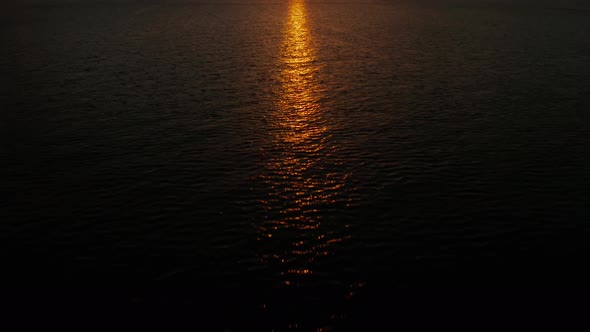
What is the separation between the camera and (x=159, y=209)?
87.0 feet

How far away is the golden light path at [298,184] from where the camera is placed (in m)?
22.7

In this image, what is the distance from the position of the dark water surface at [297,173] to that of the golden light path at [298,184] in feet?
0.37

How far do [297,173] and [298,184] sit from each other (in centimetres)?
150

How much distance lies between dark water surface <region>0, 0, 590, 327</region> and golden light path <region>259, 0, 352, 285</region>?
0.37 ft

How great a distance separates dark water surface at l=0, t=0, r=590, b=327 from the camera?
21969 millimetres

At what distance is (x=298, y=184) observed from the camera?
28.8 metres

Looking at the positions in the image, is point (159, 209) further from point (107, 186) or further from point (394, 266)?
point (394, 266)

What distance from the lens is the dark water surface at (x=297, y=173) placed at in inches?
865

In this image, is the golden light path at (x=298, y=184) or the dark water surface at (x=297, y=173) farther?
the golden light path at (x=298, y=184)

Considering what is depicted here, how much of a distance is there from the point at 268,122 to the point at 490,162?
540 inches

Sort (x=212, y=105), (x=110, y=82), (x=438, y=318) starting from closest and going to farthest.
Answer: (x=438, y=318) → (x=212, y=105) → (x=110, y=82)

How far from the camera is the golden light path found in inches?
894

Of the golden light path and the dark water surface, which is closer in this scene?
the dark water surface

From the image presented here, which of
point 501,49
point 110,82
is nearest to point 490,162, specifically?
point 110,82
